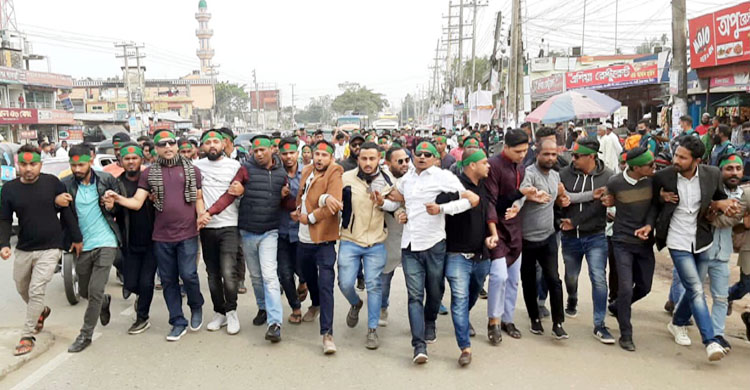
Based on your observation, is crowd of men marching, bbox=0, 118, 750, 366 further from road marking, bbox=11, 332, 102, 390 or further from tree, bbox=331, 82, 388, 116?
tree, bbox=331, 82, 388, 116

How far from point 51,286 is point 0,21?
5598 centimetres

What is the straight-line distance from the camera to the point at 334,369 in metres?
5.17

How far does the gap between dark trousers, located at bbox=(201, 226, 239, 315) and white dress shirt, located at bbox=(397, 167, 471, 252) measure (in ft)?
5.90

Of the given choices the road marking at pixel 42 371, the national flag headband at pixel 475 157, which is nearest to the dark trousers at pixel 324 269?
the national flag headband at pixel 475 157

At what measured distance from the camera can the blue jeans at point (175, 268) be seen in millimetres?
6008

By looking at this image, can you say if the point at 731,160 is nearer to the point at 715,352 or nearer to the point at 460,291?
the point at 715,352

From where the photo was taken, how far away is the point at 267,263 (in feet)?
19.5

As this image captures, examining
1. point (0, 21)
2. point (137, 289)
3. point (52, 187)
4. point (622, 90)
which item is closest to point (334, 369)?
point (137, 289)

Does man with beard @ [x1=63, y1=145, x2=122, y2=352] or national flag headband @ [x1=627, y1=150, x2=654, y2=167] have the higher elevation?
national flag headband @ [x1=627, y1=150, x2=654, y2=167]

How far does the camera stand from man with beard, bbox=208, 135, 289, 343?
587 centimetres

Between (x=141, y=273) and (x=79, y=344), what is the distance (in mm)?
871

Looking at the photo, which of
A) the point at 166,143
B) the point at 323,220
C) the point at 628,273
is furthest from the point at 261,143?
the point at 628,273

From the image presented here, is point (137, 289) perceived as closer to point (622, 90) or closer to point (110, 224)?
point (110, 224)

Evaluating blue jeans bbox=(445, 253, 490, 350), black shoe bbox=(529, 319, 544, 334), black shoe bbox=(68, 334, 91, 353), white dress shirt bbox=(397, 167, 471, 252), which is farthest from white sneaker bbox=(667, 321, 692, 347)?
black shoe bbox=(68, 334, 91, 353)
